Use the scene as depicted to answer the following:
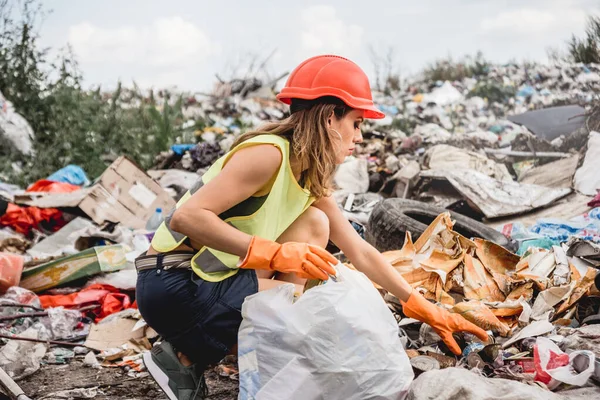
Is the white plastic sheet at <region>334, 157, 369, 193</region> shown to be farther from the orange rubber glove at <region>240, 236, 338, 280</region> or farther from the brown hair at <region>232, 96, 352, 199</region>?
the orange rubber glove at <region>240, 236, 338, 280</region>

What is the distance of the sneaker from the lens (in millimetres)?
2117

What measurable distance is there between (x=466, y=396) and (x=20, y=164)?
6.45 metres

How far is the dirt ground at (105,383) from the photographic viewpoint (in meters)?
2.49

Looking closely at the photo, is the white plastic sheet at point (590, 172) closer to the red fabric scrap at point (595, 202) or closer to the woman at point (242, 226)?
the red fabric scrap at point (595, 202)

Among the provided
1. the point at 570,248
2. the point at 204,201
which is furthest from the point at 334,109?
the point at 570,248

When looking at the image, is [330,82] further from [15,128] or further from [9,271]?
[15,128]

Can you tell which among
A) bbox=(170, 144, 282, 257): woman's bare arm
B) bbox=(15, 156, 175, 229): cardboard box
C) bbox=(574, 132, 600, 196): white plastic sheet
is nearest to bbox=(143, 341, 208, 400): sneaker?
bbox=(170, 144, 282, 257): woman's bare arm

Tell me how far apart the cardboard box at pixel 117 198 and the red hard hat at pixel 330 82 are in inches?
126

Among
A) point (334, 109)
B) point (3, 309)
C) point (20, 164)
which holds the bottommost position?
point (3, 309)

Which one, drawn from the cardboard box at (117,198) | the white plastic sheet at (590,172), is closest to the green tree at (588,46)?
the white plastic sheet at (590,172)

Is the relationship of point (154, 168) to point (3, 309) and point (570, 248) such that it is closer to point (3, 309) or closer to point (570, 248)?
point (3, 309)

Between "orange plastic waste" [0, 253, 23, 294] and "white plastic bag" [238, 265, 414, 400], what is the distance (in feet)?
6.96

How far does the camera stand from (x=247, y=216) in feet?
6.67

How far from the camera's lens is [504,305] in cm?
259
